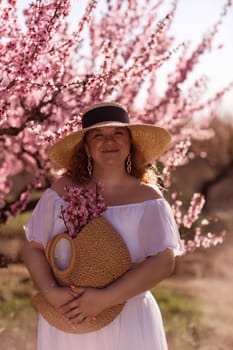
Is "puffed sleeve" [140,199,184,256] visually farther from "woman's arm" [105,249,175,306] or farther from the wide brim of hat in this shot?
the wide brim of hat

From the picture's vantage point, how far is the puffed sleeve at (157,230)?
315 cm

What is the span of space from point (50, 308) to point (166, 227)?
69 centimetres

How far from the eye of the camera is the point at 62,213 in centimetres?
318

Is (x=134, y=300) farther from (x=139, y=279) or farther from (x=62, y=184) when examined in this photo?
(x=62, y=184)

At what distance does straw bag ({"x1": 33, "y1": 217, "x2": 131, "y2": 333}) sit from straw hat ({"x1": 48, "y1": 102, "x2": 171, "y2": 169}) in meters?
0.52

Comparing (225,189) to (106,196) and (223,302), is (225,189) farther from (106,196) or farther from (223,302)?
(106,196)

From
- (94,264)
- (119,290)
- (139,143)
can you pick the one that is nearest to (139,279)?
(119,290)

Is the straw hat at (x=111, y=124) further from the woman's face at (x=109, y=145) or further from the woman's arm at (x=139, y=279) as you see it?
the woman's arm at (x=139, y=279)

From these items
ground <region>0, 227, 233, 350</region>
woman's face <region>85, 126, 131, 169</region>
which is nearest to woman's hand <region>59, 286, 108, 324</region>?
woman's face <region>85, 126, 131, 169</region>

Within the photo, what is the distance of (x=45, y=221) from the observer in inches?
130

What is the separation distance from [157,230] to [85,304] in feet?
1.63

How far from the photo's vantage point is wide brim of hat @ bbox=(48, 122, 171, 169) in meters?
3.46

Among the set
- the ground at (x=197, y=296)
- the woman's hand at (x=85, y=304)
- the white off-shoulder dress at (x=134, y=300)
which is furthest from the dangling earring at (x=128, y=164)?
the ground at (x=197, y=296)

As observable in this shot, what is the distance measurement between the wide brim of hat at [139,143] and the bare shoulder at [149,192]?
25cm
